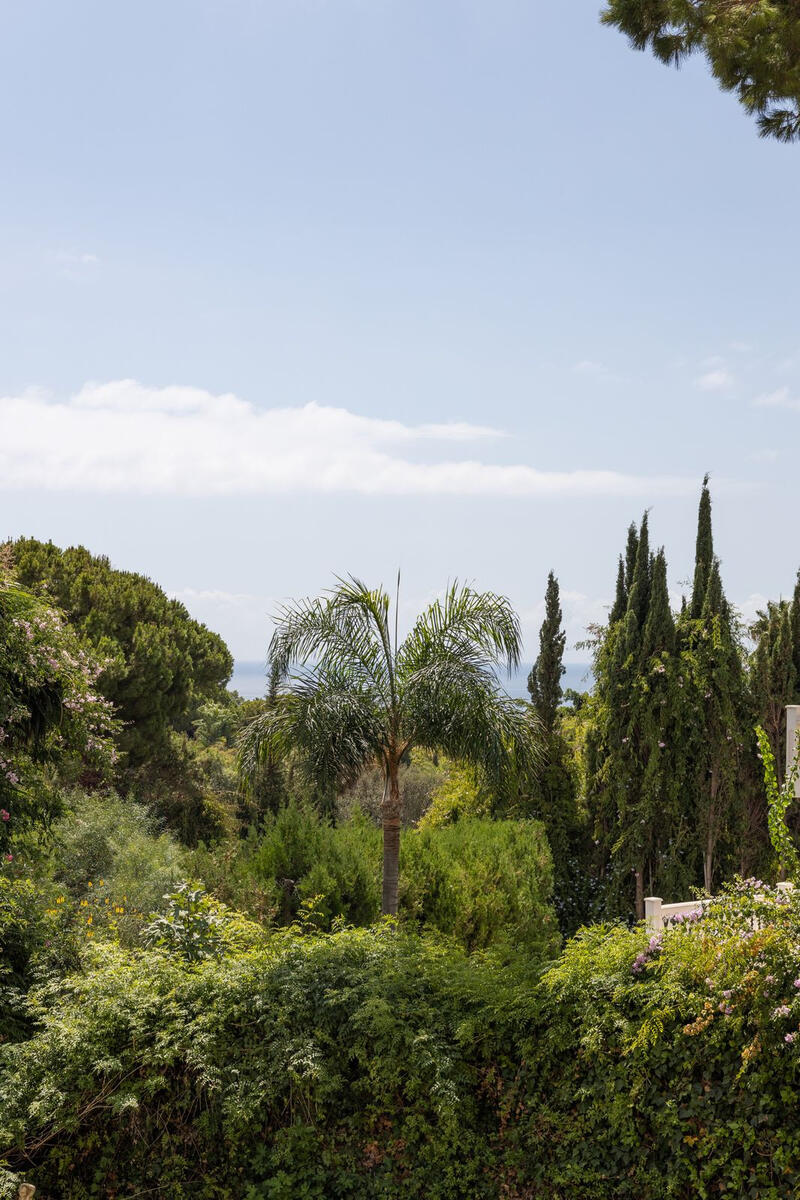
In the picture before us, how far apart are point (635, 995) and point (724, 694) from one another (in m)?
9.74

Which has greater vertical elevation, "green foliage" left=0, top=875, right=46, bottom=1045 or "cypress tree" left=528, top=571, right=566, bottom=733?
"cypress tree" left=528, top=571, right=566, bottom=733

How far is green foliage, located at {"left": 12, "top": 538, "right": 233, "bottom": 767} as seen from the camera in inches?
730

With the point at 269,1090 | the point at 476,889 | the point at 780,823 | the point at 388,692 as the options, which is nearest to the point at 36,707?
the point at 388,692

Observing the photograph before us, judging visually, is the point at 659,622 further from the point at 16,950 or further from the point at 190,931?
the point at 16,950

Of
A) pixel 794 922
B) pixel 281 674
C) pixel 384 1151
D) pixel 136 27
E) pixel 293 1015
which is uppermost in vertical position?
pixel 136 27

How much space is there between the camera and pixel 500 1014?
4824 mm

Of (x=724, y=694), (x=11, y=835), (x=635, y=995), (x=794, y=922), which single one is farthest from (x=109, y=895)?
(x=724, y=694)

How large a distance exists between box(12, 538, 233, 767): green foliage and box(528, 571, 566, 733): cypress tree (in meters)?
7.86

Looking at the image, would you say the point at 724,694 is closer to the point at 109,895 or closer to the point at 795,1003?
the point at 109,895

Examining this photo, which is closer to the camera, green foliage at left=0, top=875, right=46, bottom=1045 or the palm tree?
green foliage at left=0, top=875, right=46, bottom=1045

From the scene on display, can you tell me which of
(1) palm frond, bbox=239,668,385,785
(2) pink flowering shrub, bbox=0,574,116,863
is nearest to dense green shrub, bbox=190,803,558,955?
(1) palm frond, bbox=239,668,385,785

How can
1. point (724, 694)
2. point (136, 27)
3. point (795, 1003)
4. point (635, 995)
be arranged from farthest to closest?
1. point (724, 694)
2. point (136, 27)
3. point (635, 995)
4. point (795, 1003)

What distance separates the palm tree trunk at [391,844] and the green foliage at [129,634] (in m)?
9.62

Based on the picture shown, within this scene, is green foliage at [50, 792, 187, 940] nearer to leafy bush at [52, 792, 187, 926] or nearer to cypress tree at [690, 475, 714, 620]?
leafy bush at [52, 792, 187, 926]
